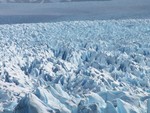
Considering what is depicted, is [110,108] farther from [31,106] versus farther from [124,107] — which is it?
[31,106]

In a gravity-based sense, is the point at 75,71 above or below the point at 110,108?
above

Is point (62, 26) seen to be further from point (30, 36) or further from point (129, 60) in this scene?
point (129, 60)

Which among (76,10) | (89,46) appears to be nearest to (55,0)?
(76,10)

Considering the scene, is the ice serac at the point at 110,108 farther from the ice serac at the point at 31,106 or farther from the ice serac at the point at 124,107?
the ice serac at the point at 31,106

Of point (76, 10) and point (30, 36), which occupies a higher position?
point (76, 10)

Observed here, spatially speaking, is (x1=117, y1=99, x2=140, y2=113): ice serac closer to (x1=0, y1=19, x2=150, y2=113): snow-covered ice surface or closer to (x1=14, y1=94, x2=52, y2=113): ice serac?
(x1=0, y1=19, x2=150, y2=113): snow-covered ice surface

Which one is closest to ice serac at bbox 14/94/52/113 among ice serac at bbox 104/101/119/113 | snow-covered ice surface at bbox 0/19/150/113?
snow-covered ice surface at bbox 0/19/150/113

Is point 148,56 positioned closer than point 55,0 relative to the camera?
Yes

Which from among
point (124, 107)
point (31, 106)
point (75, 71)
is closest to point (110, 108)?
point (124, 107)
